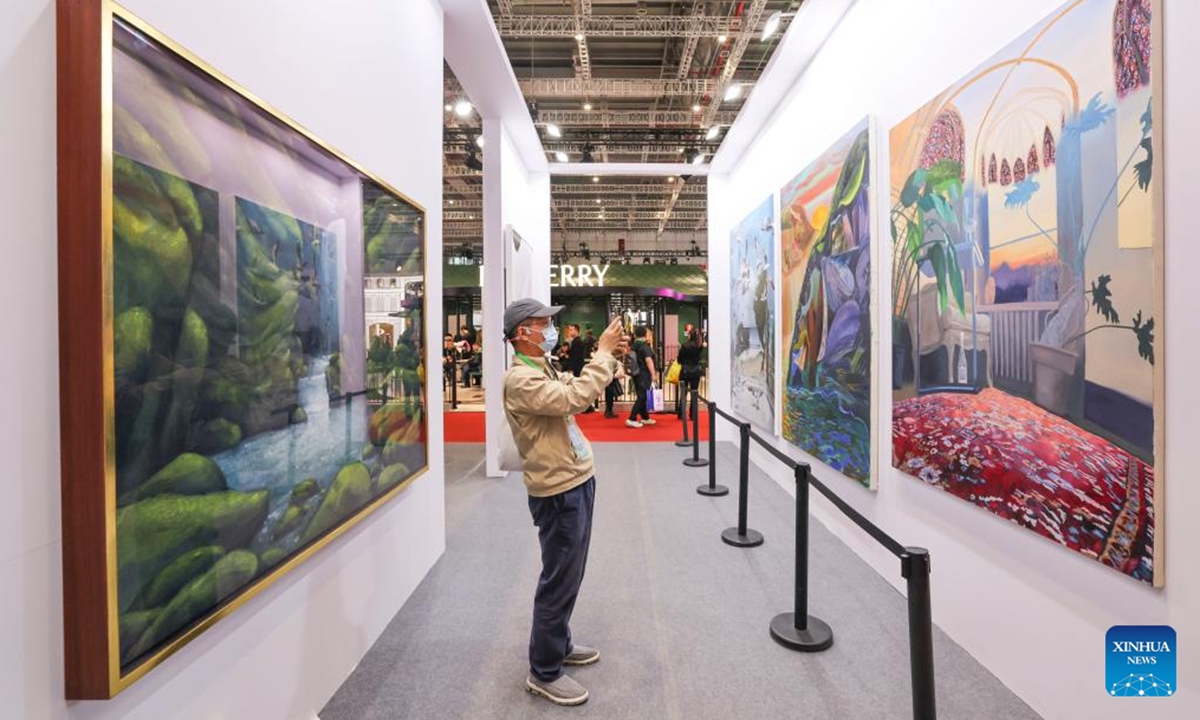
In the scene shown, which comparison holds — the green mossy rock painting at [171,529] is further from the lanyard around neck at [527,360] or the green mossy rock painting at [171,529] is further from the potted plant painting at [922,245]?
the potted plant painting at [922,245]

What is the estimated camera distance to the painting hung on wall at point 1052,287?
1678mm

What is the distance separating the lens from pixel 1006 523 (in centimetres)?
223

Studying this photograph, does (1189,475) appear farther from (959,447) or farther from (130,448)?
(130,448)

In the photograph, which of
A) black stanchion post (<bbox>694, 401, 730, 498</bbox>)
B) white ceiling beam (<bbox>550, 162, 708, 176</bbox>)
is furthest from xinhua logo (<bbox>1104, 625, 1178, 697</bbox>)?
white ceiling beam (<bbox>550, 162, 708, 176</bbox>)

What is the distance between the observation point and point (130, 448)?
1.21 m

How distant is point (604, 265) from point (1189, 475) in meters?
18.3

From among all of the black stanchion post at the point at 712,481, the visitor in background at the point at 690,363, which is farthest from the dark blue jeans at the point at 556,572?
the visitor in background at the point at 690,363

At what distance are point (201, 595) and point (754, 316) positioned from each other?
5.36 m

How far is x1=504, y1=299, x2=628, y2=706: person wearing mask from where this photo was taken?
2.12 meters

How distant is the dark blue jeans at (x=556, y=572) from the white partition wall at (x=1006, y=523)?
1.57m

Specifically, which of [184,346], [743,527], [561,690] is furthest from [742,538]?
[184,346]

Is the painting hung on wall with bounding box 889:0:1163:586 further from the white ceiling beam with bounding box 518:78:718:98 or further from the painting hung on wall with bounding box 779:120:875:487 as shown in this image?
the white ceiling beam with bounding box 518:78:718:98

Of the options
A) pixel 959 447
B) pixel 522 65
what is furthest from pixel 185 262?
pixel 522 65

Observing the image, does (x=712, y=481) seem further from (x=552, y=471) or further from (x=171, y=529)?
(x=171, y=529)
